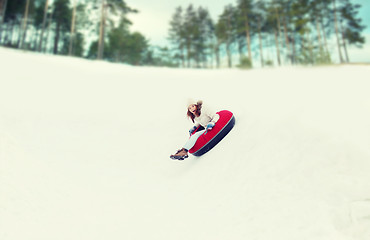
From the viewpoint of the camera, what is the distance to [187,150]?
4.32 m

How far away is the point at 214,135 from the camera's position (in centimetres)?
415

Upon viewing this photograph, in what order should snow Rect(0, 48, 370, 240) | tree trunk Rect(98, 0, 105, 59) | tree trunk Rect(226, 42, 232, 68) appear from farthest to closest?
tree trunk Rect(226, 42, 232, 68)
tree trunk Rect(98, 0, 105, 59)
snow Rect(0, 48, 370, 240)

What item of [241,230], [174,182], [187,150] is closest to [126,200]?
[174,182]

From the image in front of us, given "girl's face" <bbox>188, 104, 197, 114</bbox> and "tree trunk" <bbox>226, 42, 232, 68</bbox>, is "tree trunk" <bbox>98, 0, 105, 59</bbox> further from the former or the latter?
"girl's face" <bbox>188, 104, 197, 114</bbox>

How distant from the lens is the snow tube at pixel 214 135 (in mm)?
4164

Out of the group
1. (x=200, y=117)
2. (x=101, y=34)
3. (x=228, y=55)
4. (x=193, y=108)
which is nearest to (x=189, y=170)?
(x=200, y=117)

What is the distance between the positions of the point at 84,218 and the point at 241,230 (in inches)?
116

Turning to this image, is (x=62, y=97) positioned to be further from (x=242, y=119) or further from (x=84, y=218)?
(x=242, y=119)

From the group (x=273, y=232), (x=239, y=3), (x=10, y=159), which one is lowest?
(x=273, y=232)

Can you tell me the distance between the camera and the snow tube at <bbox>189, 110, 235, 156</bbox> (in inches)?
164

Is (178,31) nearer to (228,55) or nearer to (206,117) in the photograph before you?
(228,55)

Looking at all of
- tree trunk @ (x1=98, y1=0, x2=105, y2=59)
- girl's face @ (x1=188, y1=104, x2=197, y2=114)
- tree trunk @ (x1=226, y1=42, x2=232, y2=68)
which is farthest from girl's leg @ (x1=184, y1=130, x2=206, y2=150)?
tree trunk @ (x1=226, y1=42, x2=232, y2=68)

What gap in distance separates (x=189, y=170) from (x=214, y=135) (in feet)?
3.70

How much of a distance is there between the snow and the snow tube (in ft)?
0.90
